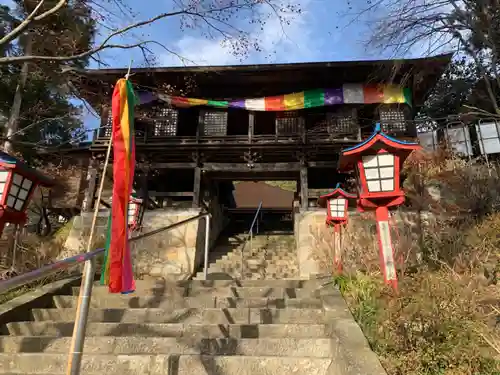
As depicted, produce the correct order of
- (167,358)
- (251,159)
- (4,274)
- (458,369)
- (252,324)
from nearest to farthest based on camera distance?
(458,369), (167,358), (252,324), (4,274), (251,159)

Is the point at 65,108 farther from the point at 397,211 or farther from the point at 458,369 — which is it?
the point at 458,369

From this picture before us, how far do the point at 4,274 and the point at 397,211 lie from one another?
9.31m

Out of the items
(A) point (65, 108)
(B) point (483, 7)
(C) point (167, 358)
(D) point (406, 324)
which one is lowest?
(C) point (167, 358)

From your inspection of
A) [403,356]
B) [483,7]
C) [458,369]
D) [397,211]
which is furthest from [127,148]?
[397,211]

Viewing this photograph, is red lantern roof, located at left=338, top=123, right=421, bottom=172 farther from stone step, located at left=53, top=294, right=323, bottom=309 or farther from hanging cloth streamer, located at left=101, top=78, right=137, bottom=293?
hanging cloth streamer, located at left=101, top=78, right=137, bottom=293

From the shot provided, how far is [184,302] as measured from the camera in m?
4.43

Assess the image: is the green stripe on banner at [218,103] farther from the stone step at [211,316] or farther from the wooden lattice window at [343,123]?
the stone step at [211,316]

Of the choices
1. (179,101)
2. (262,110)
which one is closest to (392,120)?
(262,110)

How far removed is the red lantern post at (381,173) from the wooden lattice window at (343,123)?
23.7 feet

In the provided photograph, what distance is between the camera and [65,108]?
45.4 ft

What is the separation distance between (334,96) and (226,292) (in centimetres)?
906

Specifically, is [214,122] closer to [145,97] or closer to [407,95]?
[145,97]

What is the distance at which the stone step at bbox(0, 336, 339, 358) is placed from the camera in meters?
3.44

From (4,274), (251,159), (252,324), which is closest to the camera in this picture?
(252,324)
